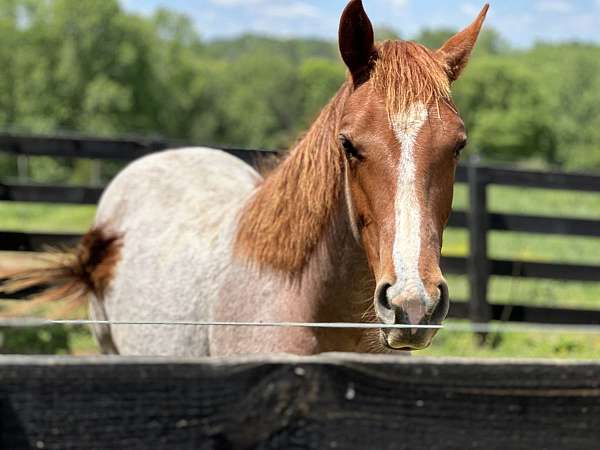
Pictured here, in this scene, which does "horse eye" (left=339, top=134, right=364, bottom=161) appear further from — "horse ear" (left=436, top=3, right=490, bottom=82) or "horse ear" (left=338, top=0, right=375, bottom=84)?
"horse ear" (left=436, top=3, right=490, bottom=82)

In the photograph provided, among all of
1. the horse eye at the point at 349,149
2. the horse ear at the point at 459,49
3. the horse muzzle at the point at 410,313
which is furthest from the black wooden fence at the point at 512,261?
the horse muzzle at the point at 410,313

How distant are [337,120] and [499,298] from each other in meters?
7.19

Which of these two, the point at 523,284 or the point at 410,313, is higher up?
the point at 410,313

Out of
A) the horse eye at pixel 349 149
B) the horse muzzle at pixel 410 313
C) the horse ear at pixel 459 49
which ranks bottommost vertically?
the horse muzzle at pixel 410 313

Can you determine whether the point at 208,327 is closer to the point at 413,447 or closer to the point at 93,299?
the point at 93,299

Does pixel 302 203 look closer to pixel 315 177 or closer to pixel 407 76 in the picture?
pixel 315 177

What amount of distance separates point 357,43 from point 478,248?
181 inches

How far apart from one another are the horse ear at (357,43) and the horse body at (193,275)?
0.61 m

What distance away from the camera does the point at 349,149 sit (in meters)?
2.30

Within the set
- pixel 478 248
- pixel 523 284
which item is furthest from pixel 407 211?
pixel 523 284

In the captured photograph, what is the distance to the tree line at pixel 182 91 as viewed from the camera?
3988 centimetres

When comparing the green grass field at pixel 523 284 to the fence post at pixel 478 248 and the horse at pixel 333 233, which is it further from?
the horse at pixel 333 233

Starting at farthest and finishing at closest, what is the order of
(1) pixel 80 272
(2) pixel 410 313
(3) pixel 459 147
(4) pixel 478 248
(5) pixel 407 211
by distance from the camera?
(4) pixel 478 248 → (1) pixel 80 272 → (3) pixel 459 147 → (5) pixel 407 211 → (2) pixel 410 313

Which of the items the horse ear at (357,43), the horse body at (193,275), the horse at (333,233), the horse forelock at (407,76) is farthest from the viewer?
the horse body at (193,275)
